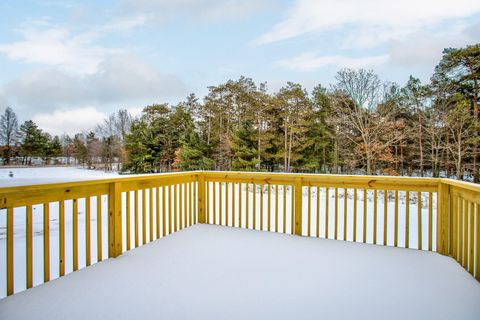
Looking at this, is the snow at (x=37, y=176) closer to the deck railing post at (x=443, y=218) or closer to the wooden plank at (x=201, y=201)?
the wooden plank at (x=201, y=201)

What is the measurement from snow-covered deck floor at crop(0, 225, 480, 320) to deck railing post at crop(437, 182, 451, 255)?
209mm

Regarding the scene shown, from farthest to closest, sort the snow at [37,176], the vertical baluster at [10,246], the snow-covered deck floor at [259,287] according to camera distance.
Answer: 1. the snow at [37,176]
2. the vertical baluster at [10,246]
3. the snow-covered deck floor at [259,287]

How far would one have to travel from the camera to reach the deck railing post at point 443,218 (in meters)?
2.77

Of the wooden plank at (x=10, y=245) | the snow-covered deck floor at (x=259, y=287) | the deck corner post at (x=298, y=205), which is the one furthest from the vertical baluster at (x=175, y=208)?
the wooden plank at (x=10, y=245)

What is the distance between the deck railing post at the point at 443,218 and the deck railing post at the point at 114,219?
335cm

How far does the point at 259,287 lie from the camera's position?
2143 mm

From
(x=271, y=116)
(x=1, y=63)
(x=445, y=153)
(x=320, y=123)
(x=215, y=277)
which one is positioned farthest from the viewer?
(x=320, y=123)

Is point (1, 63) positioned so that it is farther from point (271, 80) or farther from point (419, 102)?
point (419, 102)

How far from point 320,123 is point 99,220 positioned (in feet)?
61.1

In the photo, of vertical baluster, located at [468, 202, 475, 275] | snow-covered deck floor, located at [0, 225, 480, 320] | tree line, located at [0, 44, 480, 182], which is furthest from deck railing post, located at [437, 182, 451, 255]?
tree line, located at [0, 44, 480, 182]

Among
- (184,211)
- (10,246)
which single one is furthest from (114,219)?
(184,211)

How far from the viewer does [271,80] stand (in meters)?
18.8

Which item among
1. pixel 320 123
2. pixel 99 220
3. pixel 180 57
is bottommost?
pixel 99 220

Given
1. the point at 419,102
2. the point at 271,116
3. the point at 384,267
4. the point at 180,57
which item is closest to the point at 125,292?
the point at 384,267
